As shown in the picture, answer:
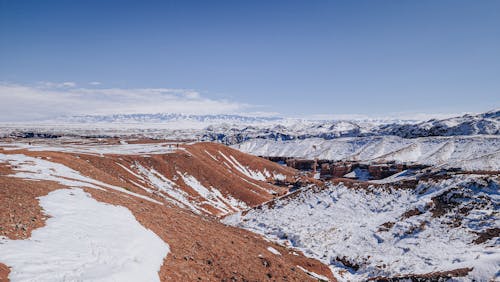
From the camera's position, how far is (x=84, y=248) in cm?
1428

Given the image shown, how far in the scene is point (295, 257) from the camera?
26.9 meters

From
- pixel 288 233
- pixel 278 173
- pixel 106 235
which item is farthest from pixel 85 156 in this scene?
pixel 278 173

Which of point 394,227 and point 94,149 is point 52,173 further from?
point 94,149

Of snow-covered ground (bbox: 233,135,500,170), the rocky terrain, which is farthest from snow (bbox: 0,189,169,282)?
snow-covered ground (bbox: 233,135,500,170)

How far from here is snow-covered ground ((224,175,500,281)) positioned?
2436 cm

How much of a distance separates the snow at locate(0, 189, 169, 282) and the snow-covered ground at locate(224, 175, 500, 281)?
1911 cm

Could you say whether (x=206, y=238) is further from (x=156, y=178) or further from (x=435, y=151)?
(x=435, y=151)

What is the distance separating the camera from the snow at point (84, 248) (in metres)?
11.6

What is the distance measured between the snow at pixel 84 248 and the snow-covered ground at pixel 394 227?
19.1 meters

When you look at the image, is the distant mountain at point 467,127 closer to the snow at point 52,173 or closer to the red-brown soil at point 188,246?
the red-brown soil at point 188,246

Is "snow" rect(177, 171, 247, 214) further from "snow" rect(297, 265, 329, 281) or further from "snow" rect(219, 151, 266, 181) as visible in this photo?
"snow" rect(219, 151, 266, 181)

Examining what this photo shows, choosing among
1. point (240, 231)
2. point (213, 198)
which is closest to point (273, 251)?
point (240, 231)

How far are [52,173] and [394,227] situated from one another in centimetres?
3952

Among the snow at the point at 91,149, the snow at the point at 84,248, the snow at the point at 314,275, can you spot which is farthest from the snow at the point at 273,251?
the snow at the point at 91,149
